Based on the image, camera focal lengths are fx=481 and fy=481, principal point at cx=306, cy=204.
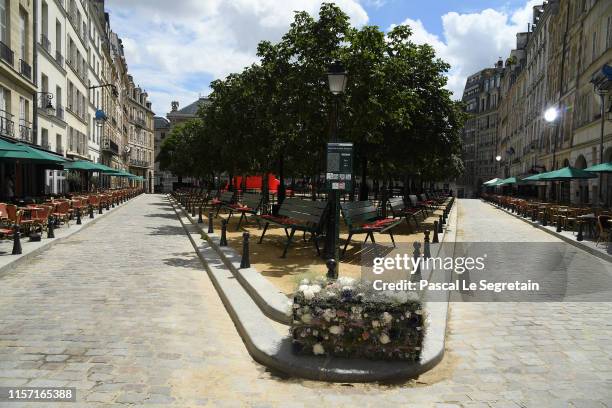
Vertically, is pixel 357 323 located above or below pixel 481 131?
below

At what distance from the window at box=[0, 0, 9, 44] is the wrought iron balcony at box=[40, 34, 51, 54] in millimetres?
4449

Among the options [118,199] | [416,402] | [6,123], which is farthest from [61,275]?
[118,199]

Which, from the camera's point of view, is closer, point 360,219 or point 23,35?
point 360,219

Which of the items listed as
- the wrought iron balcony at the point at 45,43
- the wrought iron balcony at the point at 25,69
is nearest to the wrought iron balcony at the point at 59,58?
the wrought iron balcony at the point at 45,43

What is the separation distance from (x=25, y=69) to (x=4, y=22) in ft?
8.54

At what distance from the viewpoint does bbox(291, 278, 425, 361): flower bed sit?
4.54 m


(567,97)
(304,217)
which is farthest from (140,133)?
(304,217)

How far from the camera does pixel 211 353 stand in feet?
16.4

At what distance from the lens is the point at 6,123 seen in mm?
19516

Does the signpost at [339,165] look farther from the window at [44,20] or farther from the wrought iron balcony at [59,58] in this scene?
the wrought iron balcony at [59,58]

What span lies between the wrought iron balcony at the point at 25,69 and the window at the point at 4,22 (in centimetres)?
158

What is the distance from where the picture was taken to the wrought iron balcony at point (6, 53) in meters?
18.9

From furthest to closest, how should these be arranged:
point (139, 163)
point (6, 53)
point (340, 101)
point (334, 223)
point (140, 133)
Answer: point (140, 133)
point (139, 163)
point (6, 53)
point (340, 101)
point (334, 223)

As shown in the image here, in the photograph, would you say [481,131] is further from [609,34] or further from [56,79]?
[56,79]
